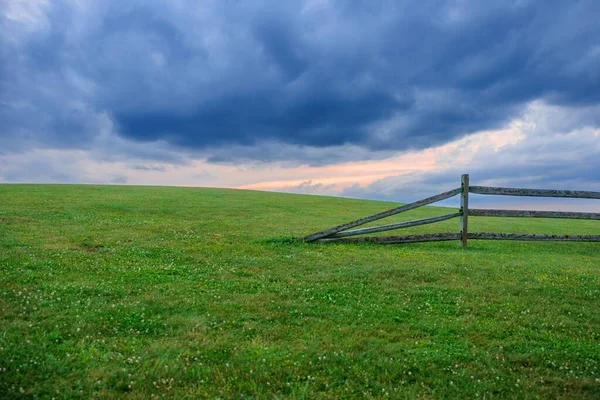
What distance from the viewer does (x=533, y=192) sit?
19.4 metres

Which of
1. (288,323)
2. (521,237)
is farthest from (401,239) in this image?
(288,323)

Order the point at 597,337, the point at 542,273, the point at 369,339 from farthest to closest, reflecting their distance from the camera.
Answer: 1. the point at 542,273
2. the point at 597,337
3. the point at 369,339

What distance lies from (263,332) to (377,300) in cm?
341

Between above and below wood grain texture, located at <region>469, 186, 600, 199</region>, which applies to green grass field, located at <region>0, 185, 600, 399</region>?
below

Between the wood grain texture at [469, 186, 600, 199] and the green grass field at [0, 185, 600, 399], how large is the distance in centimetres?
357

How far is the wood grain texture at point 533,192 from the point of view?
62.7 feet

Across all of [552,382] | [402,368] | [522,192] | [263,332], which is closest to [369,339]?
[402,368]

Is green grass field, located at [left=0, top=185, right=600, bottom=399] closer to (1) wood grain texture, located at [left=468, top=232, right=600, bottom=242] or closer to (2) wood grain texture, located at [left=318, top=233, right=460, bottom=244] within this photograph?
(1) wood grain texture, located at [left=468, top=232, right=600, bottom=242]

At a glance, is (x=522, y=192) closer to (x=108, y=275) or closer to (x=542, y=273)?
(x=542, y=273)

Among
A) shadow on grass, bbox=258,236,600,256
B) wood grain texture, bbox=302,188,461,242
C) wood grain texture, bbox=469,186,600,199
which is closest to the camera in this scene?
shadow on grass, bbox=258,236,600,256

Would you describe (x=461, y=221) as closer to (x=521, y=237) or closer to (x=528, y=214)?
(x=521, y=237)

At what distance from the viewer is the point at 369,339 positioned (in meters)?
7.92

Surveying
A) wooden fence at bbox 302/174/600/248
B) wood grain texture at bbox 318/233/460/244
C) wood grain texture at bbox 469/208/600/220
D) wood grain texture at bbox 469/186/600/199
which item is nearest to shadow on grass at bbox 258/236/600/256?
wood grain texture at bbox 318/233/460/244

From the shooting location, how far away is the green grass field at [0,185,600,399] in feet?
21.1
